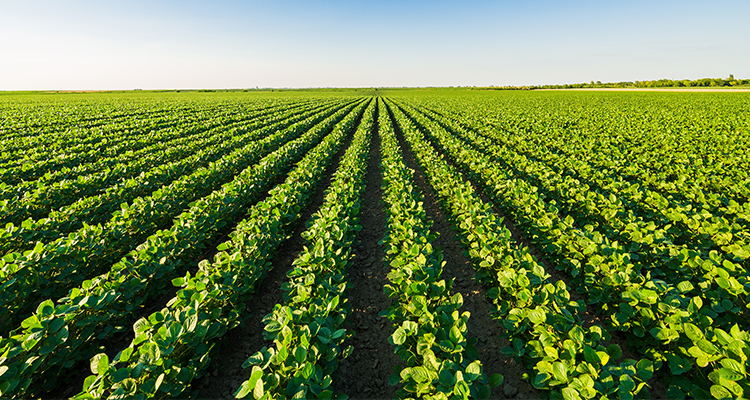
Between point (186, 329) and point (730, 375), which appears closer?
point (730, 375)

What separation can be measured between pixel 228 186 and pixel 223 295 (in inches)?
179

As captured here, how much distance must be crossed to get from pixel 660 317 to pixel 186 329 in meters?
5.35

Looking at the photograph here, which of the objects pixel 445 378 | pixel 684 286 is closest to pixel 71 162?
pixel 445 378

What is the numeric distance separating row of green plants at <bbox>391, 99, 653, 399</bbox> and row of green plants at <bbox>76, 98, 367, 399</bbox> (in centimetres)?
345

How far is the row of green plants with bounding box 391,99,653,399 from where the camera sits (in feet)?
8.20

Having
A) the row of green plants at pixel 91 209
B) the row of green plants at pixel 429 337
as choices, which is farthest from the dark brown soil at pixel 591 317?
the row of green plants at pixel 91 209

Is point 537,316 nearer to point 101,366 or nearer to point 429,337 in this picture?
point 429,337

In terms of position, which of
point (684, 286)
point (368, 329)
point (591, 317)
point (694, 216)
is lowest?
point (368, 329)

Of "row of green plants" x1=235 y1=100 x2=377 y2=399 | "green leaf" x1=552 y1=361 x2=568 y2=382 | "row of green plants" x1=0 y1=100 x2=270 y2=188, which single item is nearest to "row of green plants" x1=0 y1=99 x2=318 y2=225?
"row of green plants" x1=0 y1=100 x2=270 y2=188

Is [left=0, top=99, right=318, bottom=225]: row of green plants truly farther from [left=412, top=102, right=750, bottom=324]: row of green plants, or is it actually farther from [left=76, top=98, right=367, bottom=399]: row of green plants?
[left=412, top=102, right=750, bottom=324]: row of green plants

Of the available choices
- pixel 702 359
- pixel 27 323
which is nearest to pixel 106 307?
pixel 27 323

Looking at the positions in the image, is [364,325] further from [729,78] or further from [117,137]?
[729,78]

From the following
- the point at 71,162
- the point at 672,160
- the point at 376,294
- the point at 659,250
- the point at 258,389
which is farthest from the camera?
the point at 71,162

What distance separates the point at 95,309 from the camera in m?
3.47
